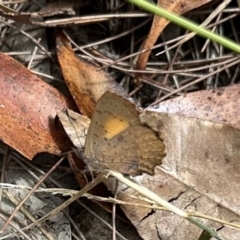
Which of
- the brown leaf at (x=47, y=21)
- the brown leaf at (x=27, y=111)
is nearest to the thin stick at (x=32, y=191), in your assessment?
the brown leaf at (x=27, y=111)

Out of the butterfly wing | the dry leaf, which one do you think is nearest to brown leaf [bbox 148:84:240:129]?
the dry leaf

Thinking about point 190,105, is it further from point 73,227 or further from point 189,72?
point 73,227

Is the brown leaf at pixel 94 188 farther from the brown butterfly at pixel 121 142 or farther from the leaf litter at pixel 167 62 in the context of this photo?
the leaf litter at pixel 167 62

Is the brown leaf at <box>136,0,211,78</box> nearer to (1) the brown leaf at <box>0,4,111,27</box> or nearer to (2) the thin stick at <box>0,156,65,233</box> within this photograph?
(1) the brown leaf at <box>0,4,111,27</box>

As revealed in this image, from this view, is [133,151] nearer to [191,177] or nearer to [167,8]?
[191,177]

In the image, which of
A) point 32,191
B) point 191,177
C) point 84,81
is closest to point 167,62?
point 84,81

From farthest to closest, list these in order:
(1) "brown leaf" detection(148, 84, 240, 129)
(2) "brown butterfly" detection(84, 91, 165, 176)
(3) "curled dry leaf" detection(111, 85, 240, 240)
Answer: (1) "brown leaf" detection(148, 84, 240, 129) < (3) "curled dry leaf" detection(111, 85, 240, 240) < (2) "brown butterfly" detection(84, 91, 165, 176)
